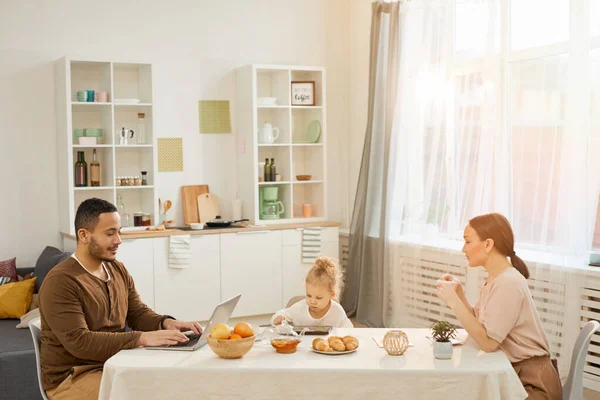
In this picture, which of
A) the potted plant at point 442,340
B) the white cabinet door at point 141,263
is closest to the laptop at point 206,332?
the potted plant at point 442,340

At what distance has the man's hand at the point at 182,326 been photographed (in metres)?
3.52

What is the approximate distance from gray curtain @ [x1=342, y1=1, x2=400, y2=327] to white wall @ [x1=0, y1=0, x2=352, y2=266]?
26.7 inches

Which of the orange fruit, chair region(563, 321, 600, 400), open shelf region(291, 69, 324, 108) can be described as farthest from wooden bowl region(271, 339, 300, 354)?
open shelf region(291, 69, 324, 108)

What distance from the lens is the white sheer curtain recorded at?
4.77 m

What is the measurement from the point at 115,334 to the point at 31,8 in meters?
3.73

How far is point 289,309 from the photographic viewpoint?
397 centimetres

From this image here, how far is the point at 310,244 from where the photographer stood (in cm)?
661

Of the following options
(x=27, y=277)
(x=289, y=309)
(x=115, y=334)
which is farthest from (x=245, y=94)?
(x=115, y=334)

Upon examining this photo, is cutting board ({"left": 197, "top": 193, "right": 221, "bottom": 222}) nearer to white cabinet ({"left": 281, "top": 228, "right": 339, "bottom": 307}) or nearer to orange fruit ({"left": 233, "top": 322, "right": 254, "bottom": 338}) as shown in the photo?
white cabinet ({"left": 281, "top": 228, "right": 339, "bottom": 307})

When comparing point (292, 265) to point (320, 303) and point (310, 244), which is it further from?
point (320, 303)

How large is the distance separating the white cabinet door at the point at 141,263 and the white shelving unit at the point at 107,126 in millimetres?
342

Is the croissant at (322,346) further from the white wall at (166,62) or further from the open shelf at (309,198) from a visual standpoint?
the open shelf at (309,198)

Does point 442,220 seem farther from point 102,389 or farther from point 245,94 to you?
point 102,389

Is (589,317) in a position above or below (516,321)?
below
